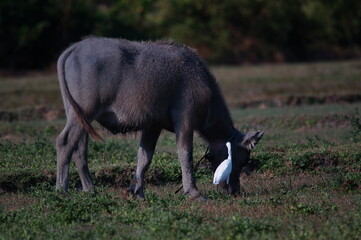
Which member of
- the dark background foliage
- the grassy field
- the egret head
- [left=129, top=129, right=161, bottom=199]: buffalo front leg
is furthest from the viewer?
the dark background foliage

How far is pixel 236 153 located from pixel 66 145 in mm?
2239

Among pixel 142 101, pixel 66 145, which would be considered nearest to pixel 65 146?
pixel 66 145

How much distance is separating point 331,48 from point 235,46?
4870 mm

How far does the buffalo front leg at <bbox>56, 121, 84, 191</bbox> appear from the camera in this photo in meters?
8.90

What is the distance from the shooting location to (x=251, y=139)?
9641mm

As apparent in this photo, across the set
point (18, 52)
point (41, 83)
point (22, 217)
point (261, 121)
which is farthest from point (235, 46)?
point (22, 217)

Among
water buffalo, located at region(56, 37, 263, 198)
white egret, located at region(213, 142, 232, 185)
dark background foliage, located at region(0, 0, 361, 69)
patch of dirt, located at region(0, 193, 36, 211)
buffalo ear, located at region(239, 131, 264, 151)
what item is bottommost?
dark background foliage, located at region(0, 0, 361, 69)

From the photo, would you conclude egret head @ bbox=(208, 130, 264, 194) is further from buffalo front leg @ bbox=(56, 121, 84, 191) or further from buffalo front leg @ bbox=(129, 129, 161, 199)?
buffalo front leg @ bbox=(56, 121, 84, 191)

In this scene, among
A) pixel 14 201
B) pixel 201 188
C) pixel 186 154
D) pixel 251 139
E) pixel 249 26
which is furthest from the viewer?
pixel 249 26

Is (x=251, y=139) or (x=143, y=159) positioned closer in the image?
(x=143, y=159)

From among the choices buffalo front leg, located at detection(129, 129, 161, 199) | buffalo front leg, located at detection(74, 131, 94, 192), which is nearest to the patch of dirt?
buffalo front leg, located at detection(74, 131, 94, 192)

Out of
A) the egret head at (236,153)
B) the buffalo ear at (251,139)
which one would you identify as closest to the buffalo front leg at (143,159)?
the egret head at (236,153)

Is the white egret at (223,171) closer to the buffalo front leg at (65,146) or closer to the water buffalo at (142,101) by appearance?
the water buffalo at (142,101)

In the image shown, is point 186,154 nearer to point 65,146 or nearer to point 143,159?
point 143,159
